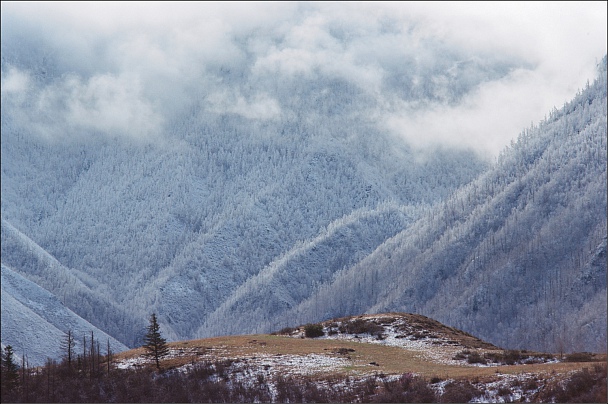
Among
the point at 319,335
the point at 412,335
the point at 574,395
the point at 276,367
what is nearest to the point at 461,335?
the point at 412,335

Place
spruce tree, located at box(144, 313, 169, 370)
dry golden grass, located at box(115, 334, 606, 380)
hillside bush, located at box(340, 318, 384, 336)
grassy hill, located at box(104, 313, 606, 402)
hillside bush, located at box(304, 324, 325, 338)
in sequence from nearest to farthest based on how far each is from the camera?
grassy hill, located at box(104, 313, 606, 402)
dry golden grass, located at box(115, 334, 606, 380)
spruce tree, located at box(144, 313, 169, 370)
hillside bush, located at box(340, 318, 384, 336)
hillside bush, located at box(304, 324, 325, 338)

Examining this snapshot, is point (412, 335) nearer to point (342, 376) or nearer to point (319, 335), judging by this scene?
point (319, 335)

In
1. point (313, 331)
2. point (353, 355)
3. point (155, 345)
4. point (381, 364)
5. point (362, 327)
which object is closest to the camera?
point (381, 364)

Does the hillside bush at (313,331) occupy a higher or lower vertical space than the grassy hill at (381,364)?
higher

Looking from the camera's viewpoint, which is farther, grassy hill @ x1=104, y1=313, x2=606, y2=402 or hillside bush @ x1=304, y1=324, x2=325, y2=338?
hillside bush @ x1=304, y1=324, x2=325, y2=338

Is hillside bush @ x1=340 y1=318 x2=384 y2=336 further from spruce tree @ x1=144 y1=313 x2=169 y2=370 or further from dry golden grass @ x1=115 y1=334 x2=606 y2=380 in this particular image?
spruce tree @ x1=144 y1=313 x2=169 y2=370

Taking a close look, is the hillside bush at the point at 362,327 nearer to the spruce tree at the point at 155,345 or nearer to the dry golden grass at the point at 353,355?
the dry golden grass at the point at 353,355

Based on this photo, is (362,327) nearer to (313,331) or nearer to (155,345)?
(313,331)

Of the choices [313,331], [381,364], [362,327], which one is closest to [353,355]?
[381,364]

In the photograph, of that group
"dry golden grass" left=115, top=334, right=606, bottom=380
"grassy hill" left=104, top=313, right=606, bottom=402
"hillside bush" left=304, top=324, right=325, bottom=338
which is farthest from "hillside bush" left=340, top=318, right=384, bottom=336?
"dry golden grass" left=115, top=334, right=606, bottom=380

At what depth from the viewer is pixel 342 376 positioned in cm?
9338

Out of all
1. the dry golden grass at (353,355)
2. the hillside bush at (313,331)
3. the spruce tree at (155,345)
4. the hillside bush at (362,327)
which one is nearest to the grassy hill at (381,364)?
the hillside bush at (362,327)

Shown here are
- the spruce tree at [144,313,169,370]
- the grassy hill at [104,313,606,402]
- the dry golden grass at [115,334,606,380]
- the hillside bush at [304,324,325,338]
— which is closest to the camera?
the grassy hill at [104,313,606,402]

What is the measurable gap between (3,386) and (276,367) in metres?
27.5
